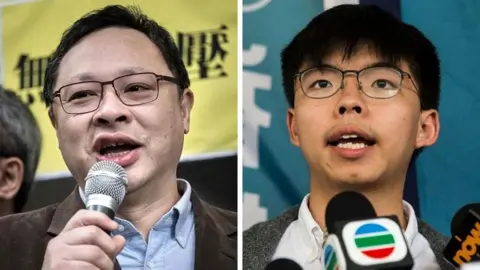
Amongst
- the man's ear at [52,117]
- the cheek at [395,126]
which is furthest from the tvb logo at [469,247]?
the man's ear at [52,117]

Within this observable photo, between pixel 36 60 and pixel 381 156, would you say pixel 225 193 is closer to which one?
pixel 381 156

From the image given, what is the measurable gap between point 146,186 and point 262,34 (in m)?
0.48

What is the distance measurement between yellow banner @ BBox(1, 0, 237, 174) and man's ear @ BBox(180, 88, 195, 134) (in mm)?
13

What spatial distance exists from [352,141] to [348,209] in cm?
32

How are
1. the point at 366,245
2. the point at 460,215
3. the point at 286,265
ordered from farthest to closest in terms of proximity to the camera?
the point at 460,215, the point at 286,265, the point at 366,245

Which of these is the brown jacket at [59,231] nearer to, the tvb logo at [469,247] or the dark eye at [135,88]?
the dark eye at [135,88]

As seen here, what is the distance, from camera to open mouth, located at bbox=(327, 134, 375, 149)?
5.23 ft

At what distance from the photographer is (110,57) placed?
5.74ft

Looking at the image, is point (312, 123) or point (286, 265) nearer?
point (286, 265)

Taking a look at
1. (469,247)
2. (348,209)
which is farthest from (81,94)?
(469,247)

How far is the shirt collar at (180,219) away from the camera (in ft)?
5.46

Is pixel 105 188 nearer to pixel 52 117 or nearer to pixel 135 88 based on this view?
pixel 135 88

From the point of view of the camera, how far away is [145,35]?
5.83 feet

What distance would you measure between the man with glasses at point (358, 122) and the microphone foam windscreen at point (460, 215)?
79 millimetres
